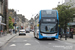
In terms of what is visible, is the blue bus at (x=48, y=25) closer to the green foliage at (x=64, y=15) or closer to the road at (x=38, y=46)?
the road at (x=38, y=46)

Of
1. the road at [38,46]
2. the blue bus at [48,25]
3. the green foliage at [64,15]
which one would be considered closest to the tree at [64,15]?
the green foliage at [64,15]

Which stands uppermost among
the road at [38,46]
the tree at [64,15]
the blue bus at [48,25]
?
the tree at [64,15]

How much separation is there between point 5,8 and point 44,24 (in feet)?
113

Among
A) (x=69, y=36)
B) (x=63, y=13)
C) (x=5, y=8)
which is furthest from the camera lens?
(x=5, y=8)

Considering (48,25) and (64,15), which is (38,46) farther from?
(64,15)

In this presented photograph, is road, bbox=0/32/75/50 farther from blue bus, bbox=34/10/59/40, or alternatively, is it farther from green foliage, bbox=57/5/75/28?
green foliage, bbox=57/5/75/28

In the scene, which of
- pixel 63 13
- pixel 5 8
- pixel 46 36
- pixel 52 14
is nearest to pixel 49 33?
pixel 46 36

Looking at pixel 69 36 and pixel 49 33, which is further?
pixel 69 36

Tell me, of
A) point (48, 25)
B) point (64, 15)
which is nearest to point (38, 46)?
point (48, 25)

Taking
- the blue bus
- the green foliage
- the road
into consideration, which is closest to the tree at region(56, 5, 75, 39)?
the green foliage

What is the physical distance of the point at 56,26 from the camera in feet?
66.8

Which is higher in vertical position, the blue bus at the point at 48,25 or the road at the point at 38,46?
the blue bus at the point at 48,25

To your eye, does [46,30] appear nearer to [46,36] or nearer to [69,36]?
[46,36]

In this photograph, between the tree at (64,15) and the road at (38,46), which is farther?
the tree at (64,15)
